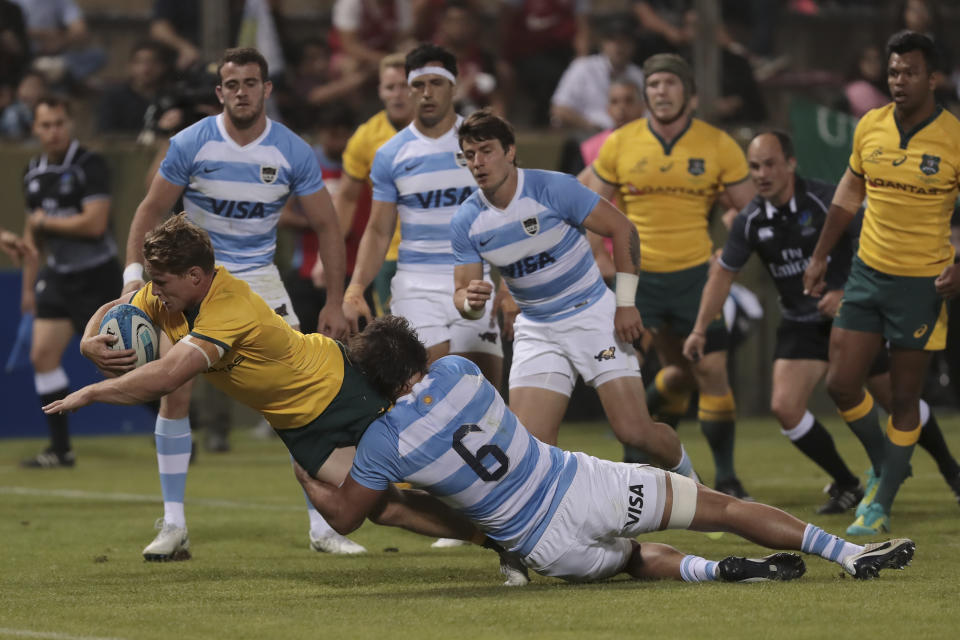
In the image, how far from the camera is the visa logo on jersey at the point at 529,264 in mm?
7422

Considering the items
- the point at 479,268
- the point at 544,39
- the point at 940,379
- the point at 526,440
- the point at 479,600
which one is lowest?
the point at 940,379

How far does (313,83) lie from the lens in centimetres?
1581

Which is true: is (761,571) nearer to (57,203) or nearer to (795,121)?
(57,203)

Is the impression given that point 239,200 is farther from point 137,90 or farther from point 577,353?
point 137,90

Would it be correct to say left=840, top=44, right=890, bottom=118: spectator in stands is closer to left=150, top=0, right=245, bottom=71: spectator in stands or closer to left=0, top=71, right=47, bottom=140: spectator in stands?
left=150, top=0, right=245, bottom=71: spectator in stands

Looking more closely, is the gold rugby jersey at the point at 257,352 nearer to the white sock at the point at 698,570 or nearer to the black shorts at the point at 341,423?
the black shorts at the point at 341,423

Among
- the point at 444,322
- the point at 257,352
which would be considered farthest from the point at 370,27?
the point at 257,352

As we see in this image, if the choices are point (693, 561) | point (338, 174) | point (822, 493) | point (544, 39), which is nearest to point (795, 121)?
point (544, 39)

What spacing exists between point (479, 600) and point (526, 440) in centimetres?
66

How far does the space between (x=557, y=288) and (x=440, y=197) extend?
3.94ft

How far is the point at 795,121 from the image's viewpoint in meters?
14.8

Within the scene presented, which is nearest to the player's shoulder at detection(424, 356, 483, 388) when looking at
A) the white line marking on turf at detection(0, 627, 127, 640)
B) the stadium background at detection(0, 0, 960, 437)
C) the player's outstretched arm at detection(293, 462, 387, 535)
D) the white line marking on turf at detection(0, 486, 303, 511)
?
the player's outstretched arm at detection(293, 462, 387, 535)

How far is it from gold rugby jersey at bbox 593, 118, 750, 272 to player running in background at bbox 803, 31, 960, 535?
4.35 ft

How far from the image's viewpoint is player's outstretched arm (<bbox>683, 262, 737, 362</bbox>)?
8.99 m
